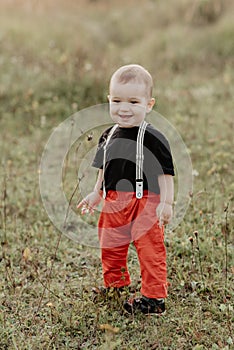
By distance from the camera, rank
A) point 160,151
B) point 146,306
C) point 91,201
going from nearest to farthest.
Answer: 1. point 160,151
2. point 146,306
3. point 91,201

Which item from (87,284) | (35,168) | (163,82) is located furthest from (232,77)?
(87,284)

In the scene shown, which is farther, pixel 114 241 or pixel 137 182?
pixel 114 241

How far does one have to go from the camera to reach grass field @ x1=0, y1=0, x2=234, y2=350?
321 centimetres

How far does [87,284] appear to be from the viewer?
12.1 ft

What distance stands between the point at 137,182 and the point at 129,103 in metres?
0.46

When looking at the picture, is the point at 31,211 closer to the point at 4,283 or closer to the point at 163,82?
the point at 4,283

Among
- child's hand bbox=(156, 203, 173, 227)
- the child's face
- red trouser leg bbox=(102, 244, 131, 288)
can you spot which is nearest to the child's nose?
the child's face

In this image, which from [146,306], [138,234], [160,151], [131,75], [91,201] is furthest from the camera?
[91,201]

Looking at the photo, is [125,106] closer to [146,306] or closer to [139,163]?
[139,163]

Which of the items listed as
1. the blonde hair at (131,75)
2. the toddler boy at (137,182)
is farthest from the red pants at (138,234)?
the blonde hair at (131,75)

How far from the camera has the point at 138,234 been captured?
10.3ft

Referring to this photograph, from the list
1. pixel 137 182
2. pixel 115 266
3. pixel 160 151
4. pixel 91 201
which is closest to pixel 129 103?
pixel 160 151

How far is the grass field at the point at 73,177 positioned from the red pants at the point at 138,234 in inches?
11.1

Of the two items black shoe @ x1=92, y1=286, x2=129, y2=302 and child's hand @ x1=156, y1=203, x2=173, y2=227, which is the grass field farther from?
child's hand @ x1=156, y1=203, x2=173, y2=227
